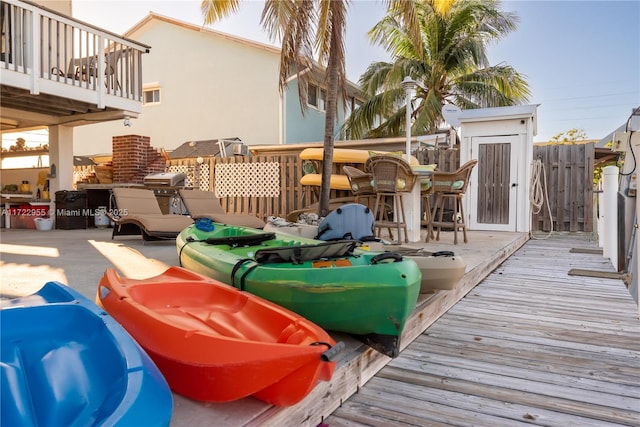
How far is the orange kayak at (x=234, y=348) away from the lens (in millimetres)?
1434

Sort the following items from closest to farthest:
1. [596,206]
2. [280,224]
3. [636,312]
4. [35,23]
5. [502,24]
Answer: [636,312] < [280,224] < [35,23] < [596,206] < [502,24]

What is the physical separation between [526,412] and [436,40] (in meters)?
14.9

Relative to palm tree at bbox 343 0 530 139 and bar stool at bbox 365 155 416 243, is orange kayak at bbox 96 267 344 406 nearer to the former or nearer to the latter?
bar stool at bbox 365 155 416 243

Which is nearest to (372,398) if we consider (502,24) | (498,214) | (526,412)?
(526,412)

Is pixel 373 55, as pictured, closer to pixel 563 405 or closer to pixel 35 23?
pixel 35 23

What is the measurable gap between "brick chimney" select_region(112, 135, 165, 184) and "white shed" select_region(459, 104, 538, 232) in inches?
282

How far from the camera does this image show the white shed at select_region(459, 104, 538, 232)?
820cm

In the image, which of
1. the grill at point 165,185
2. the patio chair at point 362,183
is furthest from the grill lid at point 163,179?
the patio chair at point 362,183

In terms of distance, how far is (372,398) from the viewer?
2119 mm

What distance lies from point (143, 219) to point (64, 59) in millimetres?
3734

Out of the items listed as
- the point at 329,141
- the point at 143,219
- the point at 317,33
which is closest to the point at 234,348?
the point at 143,219

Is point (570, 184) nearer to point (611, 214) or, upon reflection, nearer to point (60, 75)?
point (611, 214)

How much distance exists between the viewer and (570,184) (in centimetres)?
934

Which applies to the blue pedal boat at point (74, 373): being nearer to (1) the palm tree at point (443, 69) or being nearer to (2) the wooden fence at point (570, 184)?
(2) the wooden fence at point (570, 184)
